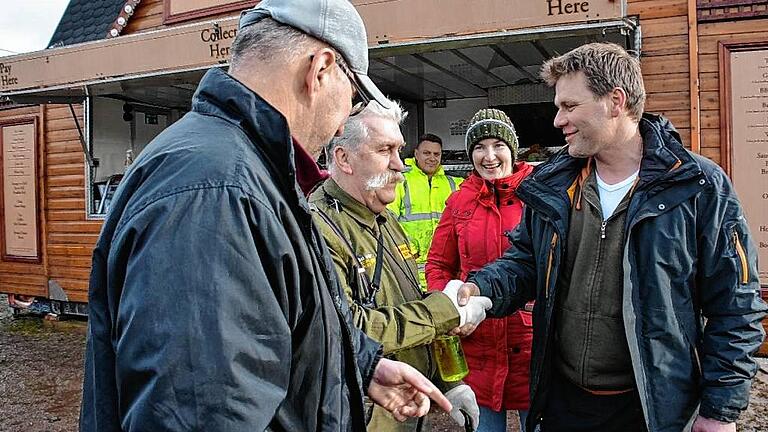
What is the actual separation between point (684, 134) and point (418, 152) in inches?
90.1

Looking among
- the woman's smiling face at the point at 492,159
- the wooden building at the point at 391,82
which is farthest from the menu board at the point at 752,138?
the woman's smiling face at the point at 492,159

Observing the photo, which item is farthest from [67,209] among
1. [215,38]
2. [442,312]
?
[442,312]

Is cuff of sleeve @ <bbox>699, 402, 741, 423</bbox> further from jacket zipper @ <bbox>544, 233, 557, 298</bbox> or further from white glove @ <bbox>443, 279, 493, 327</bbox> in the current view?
white glove @ <bbox>443, 279, 493, 327</bbox>

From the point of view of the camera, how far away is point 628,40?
16.2 ft

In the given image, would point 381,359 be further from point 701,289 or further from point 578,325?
point 701,289

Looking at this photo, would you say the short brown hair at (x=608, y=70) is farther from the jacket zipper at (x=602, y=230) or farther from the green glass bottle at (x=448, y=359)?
the green glass bottle at (x=448, y=359)

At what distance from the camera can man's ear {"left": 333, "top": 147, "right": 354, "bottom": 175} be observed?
246 centimetres

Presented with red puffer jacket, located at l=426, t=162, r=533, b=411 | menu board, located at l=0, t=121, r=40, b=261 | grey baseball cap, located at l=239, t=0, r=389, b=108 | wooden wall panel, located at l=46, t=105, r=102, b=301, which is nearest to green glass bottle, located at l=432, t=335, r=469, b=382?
red puffer jacket, located at l=426, t=162, r=533, b=411

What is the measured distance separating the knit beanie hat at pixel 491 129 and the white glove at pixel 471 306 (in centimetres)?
98

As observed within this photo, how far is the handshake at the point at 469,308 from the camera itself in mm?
2409

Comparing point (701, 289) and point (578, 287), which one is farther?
point (578, 287)

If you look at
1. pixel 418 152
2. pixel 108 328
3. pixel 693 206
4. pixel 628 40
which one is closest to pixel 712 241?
pixel 693 206

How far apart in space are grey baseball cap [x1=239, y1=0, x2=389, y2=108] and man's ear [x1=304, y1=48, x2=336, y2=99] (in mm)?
28

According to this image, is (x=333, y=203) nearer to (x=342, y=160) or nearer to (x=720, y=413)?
(x=342, y=160)
